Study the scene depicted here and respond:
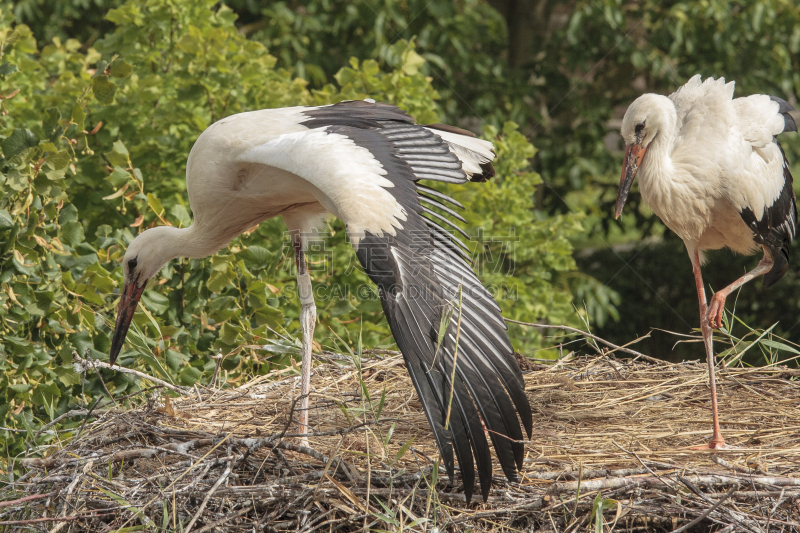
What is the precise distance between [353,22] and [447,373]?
497 cm

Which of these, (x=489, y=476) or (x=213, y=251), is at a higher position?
(x=213, y=251)

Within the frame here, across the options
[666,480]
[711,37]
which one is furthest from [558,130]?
[666,480]

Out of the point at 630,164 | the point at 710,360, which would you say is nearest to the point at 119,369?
the point at 630,164

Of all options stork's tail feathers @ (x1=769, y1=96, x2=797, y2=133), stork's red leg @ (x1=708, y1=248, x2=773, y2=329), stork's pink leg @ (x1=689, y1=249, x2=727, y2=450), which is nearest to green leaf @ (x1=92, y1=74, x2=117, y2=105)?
stork's pink leg @ (x1=689, y1=249, x2=727, y2=450)

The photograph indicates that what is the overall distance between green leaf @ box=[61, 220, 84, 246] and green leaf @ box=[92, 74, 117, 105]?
0.65 metres

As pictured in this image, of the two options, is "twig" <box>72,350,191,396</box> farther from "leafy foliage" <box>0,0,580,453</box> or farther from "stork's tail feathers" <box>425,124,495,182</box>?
"stork's tail feathers" <box>425,124,495,182</box>

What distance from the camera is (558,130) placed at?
23.8ft

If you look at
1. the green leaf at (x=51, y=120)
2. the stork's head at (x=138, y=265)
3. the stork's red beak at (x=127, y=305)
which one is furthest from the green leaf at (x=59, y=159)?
the stork's red beak at (x=127, y=305)

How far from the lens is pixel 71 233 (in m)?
3.53

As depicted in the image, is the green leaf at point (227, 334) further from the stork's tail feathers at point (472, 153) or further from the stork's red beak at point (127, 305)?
the stork's tail feathers at point (472, 153)

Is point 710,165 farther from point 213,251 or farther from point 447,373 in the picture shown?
point 213,251

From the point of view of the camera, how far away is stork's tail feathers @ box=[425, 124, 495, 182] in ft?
11.3

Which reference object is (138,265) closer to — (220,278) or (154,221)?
(220,278)

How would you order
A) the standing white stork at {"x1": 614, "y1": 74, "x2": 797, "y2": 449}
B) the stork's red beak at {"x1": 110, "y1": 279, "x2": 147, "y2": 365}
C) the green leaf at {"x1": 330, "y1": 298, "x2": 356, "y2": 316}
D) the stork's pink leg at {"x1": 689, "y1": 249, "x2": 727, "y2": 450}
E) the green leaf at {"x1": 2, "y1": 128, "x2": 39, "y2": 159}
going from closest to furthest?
1. the stork's pink leg at {"x1": 689, "y1": 249, "x2": 727, "y2": 450}
2. the standing white stork at {"x1": 614, "y1": 74, "x2": 797, "y2": 449}
3. the green leaf at {"x1": 2, "y1": 128, "x2": 39, "y2": 159}
4. the stork's red beak at {"x1": 110, "y1": 279, "x2": 147, "y2": 365}
5. the green leaf at {"x1": 330, "y1": 298, "x2": 356, "y2": 316}
